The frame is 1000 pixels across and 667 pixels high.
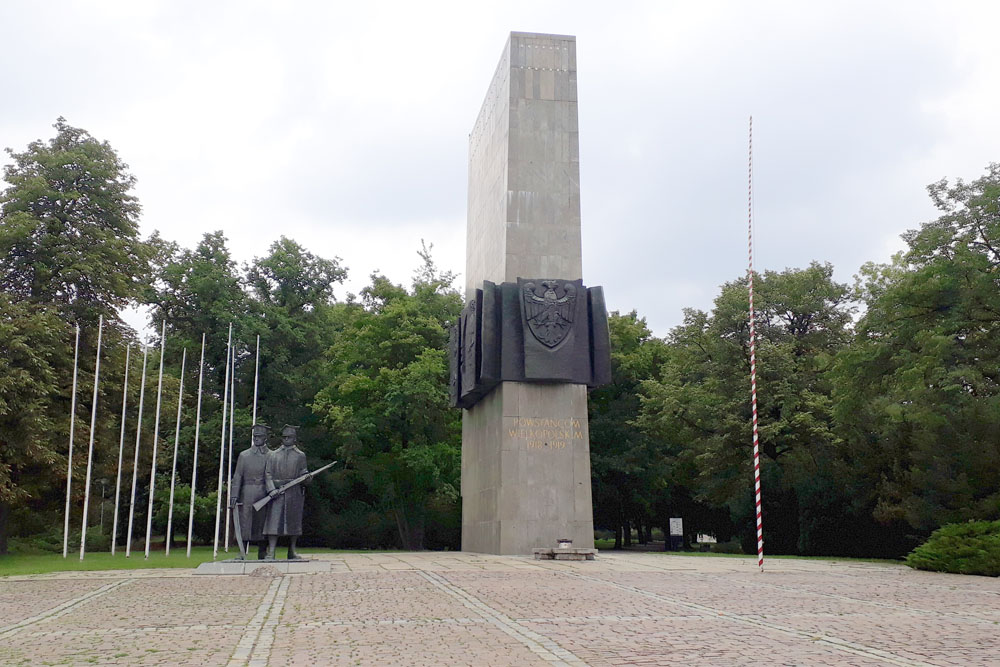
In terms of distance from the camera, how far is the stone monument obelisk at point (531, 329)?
2367 cm

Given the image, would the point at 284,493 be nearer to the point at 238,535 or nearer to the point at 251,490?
the point at 251,490

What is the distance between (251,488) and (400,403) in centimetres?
1864

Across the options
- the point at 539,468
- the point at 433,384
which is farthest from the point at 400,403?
the point at 539,468

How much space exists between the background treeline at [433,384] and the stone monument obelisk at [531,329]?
704 centimetres

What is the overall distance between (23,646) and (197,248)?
36570 mm

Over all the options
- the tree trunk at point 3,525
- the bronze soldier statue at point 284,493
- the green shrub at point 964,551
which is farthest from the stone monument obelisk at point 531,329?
the tree trunk at point 3,525

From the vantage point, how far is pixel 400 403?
37.2 m

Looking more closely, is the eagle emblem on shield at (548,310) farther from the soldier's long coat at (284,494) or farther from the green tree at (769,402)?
the green tree at (769,402)

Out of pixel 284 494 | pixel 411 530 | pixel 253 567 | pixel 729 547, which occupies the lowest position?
pixel 729 547

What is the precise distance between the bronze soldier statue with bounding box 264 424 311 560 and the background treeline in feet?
35.9

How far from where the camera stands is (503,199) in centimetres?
2545

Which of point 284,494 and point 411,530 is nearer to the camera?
point 284,494

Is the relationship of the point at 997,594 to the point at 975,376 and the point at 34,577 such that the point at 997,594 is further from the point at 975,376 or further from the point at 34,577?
the point at 34,577

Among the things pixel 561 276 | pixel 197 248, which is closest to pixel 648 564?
pixel 561 276
